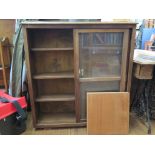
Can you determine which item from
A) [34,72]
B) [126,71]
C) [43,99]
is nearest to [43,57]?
[34,72]

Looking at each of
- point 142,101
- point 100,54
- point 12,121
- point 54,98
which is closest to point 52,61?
point 54,98

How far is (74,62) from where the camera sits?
1826 mm

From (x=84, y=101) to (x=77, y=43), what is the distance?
27.9 inches

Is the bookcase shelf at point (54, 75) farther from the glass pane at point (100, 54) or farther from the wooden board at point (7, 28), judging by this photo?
the wooden board at point (7, 28)

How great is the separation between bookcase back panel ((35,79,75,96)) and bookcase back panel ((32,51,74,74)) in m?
0.15

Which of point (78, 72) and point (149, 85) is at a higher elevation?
point (78, 72)

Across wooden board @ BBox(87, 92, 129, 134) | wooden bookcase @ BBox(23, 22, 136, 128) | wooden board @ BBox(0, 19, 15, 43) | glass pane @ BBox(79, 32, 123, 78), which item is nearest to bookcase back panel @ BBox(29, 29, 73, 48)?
wooden bookcase @ BBox(23, 22, 136, 128)

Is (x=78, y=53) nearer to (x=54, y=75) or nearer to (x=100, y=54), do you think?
(x=100, y=54)

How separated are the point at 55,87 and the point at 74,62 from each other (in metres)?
0.56

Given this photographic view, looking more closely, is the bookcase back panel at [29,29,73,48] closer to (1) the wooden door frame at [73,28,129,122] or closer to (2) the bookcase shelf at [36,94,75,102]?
(1) the wooden door frame at [73,28,129,122]

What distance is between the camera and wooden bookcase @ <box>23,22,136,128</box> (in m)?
1.73

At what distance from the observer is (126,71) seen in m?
1.88

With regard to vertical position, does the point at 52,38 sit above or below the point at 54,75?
above

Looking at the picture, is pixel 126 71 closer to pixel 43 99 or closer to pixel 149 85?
pixel 149 85
